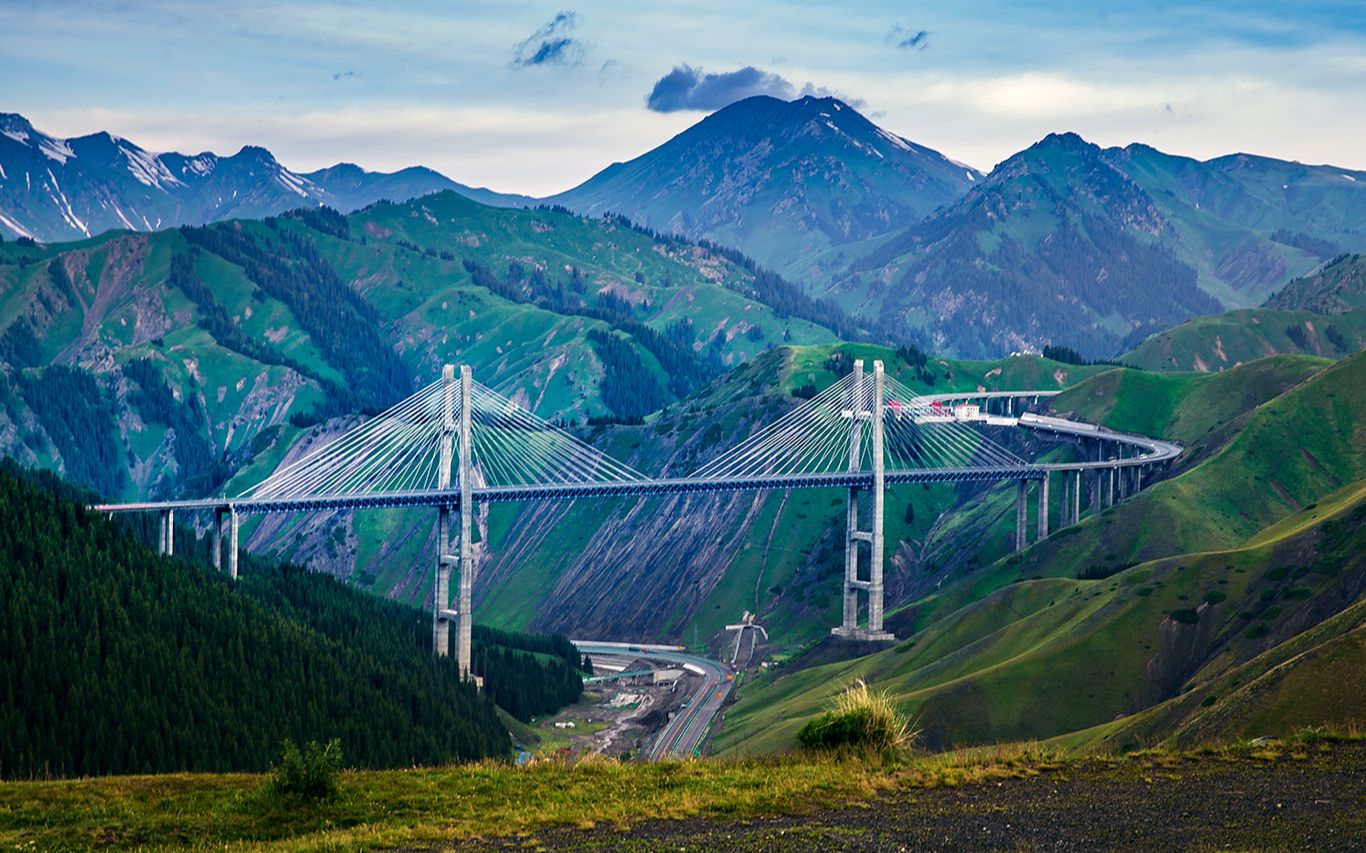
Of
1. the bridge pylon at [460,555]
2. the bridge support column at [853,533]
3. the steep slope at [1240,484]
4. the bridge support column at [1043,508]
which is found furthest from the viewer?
Answer: the bridge support column at [1043,508]

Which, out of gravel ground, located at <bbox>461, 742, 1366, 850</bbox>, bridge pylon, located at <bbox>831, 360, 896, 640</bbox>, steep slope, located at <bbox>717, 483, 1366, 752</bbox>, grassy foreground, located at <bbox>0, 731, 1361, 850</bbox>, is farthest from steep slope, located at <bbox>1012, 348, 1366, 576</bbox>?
gravel ground, located at <bbox>461, 742, 1366, 850</bbox>

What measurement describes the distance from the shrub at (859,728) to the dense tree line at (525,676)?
116 meters

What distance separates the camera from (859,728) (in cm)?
4966

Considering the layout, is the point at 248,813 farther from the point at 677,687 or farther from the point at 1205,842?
the point at 677,687

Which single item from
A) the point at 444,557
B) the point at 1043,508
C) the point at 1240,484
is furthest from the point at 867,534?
the point at 444,557

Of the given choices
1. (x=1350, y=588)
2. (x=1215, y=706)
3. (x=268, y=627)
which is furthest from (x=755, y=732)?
(x=1215, y=706)

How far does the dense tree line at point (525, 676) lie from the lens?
166000 mm

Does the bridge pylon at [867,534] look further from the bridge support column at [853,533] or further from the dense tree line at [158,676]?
the dense tree line at [158,676]

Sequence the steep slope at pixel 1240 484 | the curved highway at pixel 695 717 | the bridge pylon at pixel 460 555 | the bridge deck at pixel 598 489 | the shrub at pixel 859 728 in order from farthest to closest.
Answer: the bridge deck at pixel 598 489 → the bridge pylon at pixel 460 555 → the steep slope at pixel 1240 484 → the curved highway at pixel 695 717 → the shrub at pixel 859 728

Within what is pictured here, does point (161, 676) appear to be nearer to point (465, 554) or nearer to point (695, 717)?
point (465, 554)

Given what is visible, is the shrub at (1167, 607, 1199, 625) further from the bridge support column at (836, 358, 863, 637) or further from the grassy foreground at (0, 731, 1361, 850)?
the bridge support column at (836, 358, 863, 637)

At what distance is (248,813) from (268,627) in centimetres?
8314

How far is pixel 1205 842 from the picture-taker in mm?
38000

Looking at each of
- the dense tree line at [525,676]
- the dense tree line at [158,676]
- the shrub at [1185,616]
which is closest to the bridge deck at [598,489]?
the dense tree line at [525,676]
